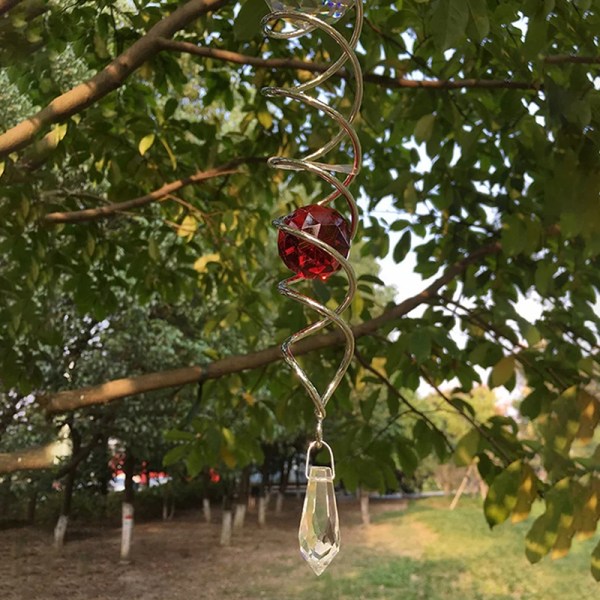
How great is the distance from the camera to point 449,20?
1.20ft

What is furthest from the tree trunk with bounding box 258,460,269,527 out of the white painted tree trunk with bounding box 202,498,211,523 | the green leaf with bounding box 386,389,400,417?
the green leaf with bounding box 386,389,400,417

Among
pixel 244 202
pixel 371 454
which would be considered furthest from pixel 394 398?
pixel 244 202

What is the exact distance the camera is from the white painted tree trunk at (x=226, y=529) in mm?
1641

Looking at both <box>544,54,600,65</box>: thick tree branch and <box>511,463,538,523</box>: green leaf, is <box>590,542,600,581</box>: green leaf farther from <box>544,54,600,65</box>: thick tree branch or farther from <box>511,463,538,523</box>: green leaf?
<box>544,54,600,65</box>: thick tree branch

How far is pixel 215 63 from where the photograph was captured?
1.03 meters

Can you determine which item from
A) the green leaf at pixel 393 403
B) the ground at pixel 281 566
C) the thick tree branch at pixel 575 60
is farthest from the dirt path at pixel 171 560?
the thick tree branch at pixel 575 60

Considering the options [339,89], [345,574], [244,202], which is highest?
[339,89]

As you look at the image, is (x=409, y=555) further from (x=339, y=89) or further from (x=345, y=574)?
(x=339, y=89)

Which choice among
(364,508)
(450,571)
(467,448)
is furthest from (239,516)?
(467,448)

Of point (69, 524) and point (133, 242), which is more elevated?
point (133, 242)

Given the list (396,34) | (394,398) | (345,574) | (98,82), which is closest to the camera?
(98,82)

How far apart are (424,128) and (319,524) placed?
54cm

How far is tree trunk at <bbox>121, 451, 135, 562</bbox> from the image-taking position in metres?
1.37

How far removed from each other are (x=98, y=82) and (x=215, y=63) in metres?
0.46
